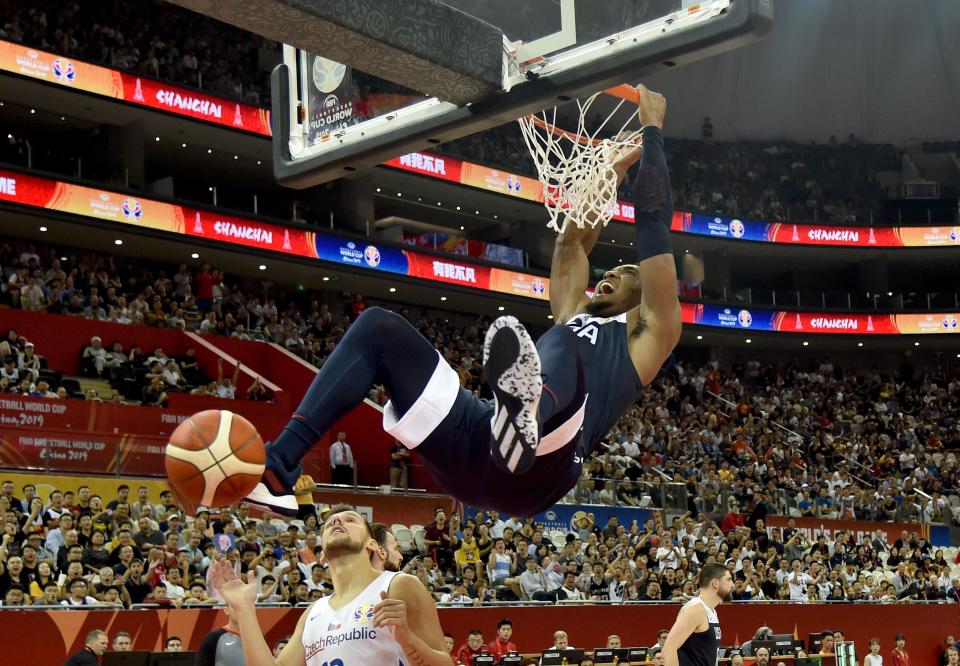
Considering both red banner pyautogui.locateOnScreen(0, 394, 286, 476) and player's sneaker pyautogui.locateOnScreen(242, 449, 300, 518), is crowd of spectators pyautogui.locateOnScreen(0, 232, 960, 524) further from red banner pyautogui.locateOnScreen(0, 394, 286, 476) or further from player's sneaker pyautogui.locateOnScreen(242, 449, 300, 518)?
player's sneaker pyautogui.locateOnScreen(242, 449, 300, 518)

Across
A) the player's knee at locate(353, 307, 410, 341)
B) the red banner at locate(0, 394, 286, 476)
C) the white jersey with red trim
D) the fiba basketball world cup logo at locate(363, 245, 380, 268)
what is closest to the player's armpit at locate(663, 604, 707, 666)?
the white jersey with red trim

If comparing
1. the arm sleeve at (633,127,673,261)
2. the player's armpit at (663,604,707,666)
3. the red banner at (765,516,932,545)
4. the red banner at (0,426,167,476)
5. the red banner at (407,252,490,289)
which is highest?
the red banner at (407,252,490,289)

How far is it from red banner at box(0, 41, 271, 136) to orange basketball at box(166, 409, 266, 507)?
69.4ft

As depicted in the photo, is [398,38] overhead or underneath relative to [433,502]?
overhead

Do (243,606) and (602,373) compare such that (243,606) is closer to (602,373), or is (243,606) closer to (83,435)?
(602,373)

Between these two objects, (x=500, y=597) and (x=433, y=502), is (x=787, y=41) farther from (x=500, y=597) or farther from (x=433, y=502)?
(x=500, y=597)

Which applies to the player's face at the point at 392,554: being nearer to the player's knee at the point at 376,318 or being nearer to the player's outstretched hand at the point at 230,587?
→ the player's outstretched hand at the point at 230,587

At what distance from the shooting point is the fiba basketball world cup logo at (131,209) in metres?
25.1

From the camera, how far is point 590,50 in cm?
586

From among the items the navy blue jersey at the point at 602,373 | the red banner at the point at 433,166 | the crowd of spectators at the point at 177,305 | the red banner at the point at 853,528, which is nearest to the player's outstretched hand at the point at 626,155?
the navy blue jersey at the point at 602,373


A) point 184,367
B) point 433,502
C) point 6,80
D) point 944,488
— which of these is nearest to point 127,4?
point 6,80

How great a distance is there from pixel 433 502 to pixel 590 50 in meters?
15.3

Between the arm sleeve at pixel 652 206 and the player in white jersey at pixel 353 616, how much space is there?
6.17 ft

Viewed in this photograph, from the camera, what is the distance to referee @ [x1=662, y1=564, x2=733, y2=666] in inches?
368
